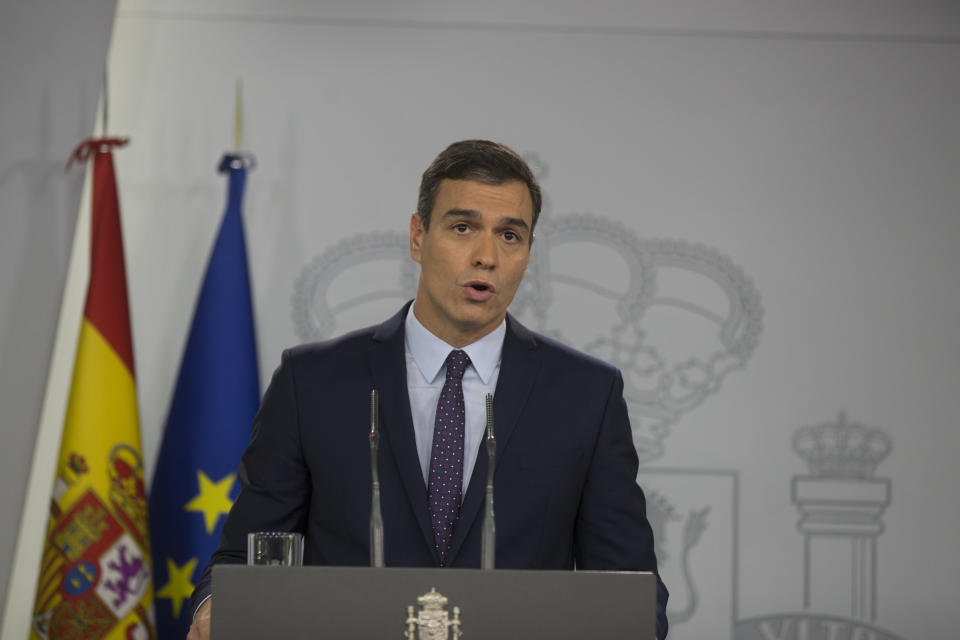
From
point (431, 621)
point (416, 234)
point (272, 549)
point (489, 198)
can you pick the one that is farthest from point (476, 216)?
point (431, 621)

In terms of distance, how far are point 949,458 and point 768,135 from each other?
1.33 m

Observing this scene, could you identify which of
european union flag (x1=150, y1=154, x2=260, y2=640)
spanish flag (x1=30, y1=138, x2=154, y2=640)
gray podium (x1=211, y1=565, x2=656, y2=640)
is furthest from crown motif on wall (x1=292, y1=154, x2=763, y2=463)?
gray podium (x1=211, y1=565, x2=656, y2=640)

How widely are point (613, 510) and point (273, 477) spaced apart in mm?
611

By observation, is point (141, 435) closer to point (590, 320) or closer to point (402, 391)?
point (590, 320)

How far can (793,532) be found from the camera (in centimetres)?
379

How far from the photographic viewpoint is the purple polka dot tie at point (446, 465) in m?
1.88

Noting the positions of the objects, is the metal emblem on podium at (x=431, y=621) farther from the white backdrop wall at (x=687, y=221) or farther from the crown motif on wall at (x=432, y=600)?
the white backdrop wall at (x=687, y=221)

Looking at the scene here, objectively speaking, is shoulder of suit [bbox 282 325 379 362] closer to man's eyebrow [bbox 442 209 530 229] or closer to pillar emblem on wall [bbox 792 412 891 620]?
man's eyebrow [bbox 442 209 530 229]

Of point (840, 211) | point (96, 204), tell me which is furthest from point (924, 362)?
point (96, 204)

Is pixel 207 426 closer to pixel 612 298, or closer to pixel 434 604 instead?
pixel 612 298

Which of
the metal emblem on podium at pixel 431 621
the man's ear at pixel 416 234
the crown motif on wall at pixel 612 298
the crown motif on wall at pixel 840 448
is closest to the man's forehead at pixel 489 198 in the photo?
the man's ear at pixel 416 234

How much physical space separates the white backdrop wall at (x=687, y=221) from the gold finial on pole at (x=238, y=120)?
0.03 meters

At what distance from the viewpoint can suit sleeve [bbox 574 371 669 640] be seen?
188 centimetres

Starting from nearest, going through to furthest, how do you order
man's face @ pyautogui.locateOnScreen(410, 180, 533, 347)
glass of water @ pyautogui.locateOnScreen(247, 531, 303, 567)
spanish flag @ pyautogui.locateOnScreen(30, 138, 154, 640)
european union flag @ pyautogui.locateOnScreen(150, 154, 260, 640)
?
1. glass of water @ pyautogui.locateOnScreen(247, 531, 303, 567)
2. man's face @ pyautogui.locateOnScreen(410, 180, 533, 347)
3. spanish flag @ pyautogui.locateOnScreen(30, 138, 154, 640)
4. european union flag @ pyautogui.locateOnScreen(150, 154, 260, 640)
